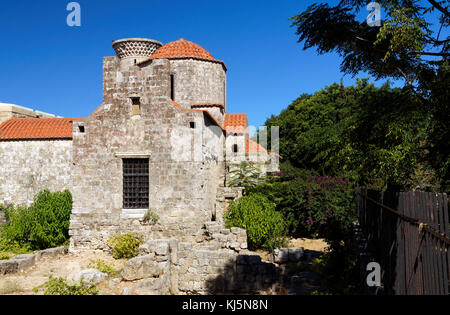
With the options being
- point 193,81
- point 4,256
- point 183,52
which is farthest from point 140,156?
point 183,52

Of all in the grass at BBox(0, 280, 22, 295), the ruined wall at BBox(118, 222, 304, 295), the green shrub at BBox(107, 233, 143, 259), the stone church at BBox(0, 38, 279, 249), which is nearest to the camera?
the grass at BBox(0, 280, 22, 295)

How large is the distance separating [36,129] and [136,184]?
7244 mm

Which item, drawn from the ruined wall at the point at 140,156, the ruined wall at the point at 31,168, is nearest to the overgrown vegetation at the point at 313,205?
the ruined wall at the point at 140,156

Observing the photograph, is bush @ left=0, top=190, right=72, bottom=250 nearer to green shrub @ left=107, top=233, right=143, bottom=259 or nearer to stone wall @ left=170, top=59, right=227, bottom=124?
green shrub @ left=107, top=233, right=143, bottom=259

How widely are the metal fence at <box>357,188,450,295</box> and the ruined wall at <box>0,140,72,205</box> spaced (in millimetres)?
14792

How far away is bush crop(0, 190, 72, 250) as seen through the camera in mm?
13633

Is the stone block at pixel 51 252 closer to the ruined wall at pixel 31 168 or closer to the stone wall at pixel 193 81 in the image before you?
the ruined wall at pixel 31 168

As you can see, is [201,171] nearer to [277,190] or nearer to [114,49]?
[277,190]

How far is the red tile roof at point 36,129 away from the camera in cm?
1692

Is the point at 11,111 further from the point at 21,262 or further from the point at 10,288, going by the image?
the point at 10,288

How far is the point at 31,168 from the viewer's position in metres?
16.9

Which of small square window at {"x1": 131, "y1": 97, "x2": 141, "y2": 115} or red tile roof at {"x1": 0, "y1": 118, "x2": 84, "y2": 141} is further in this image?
red tile roof at {"x1": 0, "y1": 118, "x2": 84, "y2": 141}

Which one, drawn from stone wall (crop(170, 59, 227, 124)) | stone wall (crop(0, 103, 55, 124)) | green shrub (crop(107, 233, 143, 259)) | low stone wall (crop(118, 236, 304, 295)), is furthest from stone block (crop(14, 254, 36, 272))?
stone wall (crop(0, 103, 55, 124))
